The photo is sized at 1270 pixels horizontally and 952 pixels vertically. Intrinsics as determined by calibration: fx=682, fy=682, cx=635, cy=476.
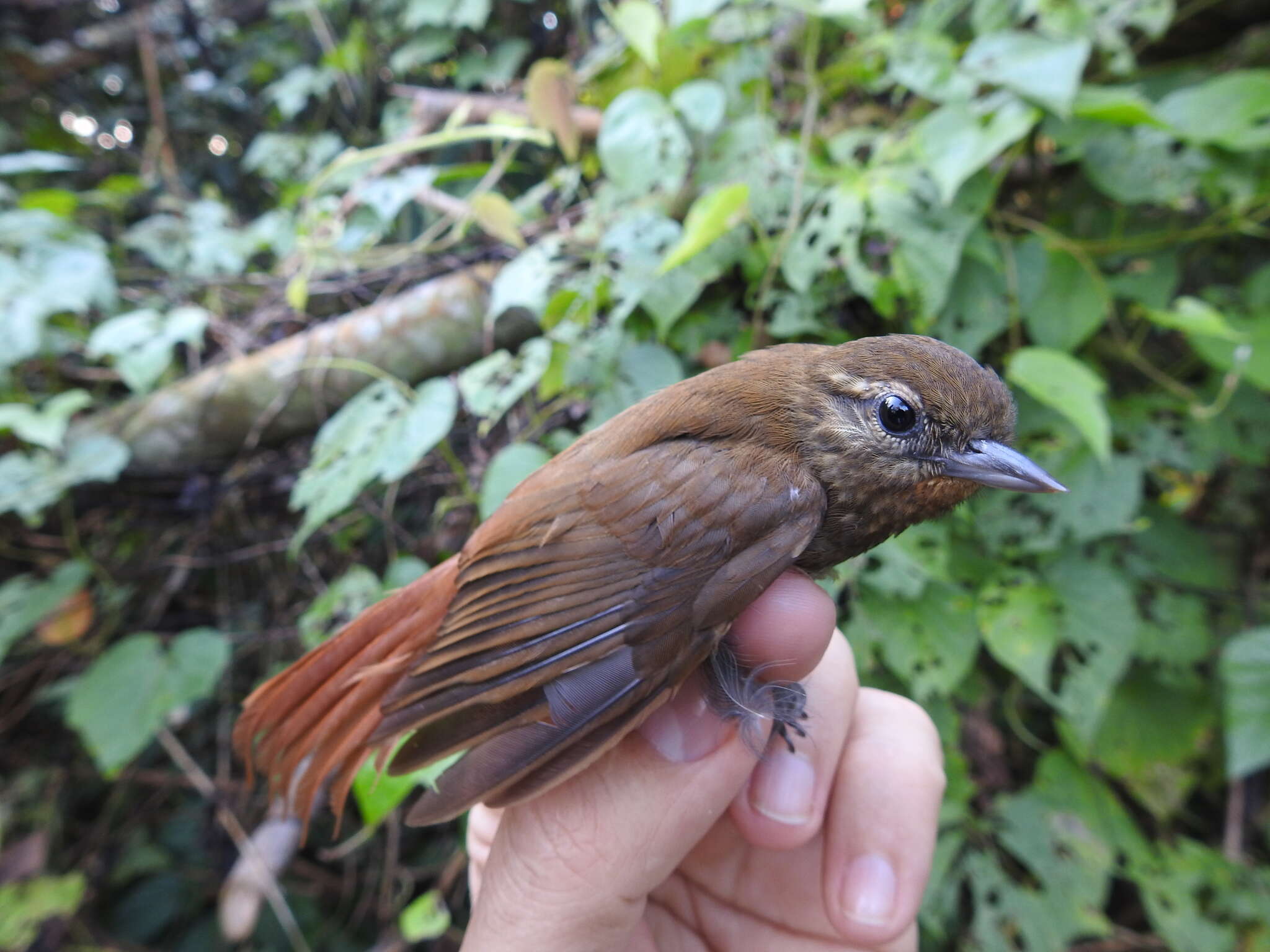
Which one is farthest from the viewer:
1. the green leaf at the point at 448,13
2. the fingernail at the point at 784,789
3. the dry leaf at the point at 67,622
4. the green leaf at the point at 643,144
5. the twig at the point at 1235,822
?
the green leaf at the point at 448,13

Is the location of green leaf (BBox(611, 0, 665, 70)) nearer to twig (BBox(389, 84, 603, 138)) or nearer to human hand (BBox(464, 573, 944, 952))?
twig (BBox(389, 84, 603, 138))

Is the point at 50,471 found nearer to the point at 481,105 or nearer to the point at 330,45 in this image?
the point at 481,105

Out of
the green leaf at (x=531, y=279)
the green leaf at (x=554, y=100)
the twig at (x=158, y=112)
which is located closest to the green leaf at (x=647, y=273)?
the green leaf at (x=531, y=279)

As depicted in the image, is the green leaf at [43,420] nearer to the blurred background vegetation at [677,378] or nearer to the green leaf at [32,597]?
the blurred background vegetation at [677,378]

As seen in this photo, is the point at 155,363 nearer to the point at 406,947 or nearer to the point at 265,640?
the point at 265,640

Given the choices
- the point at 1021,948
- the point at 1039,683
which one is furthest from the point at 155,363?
the point at 1021,948

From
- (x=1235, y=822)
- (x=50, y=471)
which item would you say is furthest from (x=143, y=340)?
(x=1235, y=822)
